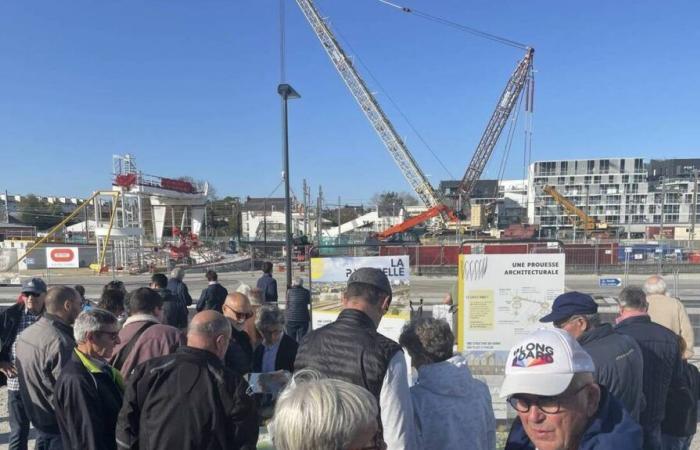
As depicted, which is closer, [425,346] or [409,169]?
[425,346]

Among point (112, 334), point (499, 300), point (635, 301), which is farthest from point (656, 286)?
point (112, 334)

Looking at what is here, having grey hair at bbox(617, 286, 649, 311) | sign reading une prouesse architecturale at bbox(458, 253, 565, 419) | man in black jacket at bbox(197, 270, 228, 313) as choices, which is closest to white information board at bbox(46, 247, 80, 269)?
man in black jacket at bbox(197, 270, 228, 313)

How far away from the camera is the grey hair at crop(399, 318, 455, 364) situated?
270 cm

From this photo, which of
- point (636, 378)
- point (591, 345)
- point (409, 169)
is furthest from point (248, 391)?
point (409, 169)

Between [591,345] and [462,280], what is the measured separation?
267 centimetres

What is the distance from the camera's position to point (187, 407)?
2.35 meters

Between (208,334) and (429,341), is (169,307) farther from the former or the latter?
(429,341)

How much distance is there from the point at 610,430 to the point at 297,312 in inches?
260

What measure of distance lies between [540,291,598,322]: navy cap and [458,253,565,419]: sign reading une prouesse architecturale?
2234mm

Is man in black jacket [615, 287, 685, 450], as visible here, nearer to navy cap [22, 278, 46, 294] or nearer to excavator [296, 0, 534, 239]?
navy cap [22, 278, 46, 294]

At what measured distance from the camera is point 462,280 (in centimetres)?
550

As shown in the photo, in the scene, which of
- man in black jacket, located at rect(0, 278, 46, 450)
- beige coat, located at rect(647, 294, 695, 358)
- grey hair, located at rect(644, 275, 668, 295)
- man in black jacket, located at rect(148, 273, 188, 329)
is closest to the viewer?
man in black jacket, located at rect(0, 278, 46, 450)

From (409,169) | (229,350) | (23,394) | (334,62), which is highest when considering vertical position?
(334,62)

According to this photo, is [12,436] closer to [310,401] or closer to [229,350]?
[229,350]
